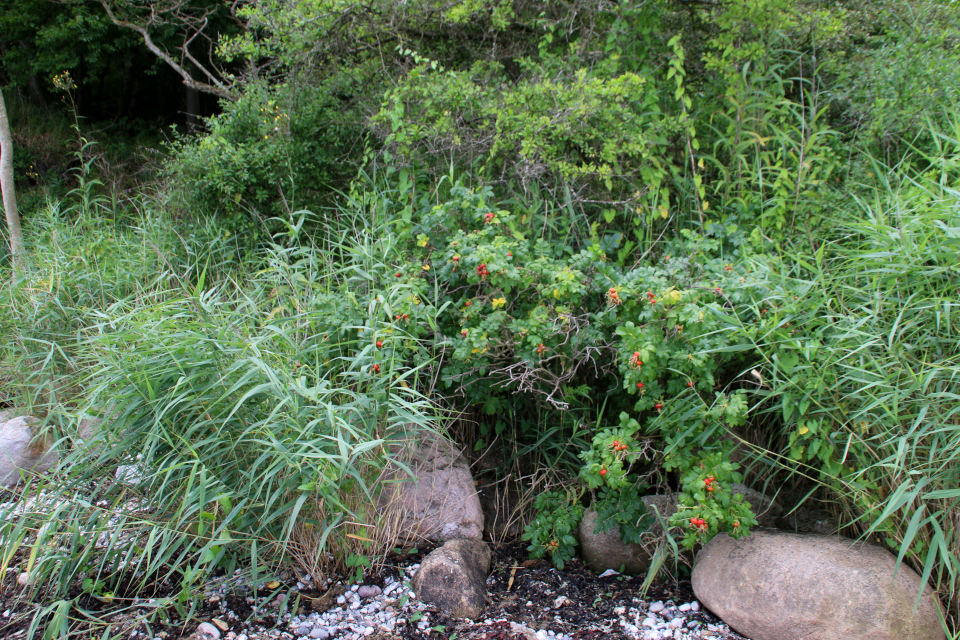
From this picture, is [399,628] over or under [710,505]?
under

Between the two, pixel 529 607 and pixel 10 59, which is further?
pixel 10 59

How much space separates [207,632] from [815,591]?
7.21 feet

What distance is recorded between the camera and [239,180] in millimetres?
4250

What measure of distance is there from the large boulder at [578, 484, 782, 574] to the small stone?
1564 mm

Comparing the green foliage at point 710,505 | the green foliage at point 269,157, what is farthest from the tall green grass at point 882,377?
the green foliage at point 269,157

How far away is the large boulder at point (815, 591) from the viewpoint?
7.49ft

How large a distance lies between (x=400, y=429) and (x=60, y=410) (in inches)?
58.8

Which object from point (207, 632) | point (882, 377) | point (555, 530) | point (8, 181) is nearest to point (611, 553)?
point (555, 530)

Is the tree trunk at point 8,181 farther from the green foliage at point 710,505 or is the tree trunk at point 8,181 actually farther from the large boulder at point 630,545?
the green foliage at point 710,505

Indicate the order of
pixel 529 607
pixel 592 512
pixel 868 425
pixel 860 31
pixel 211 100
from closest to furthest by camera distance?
1. pixel 868 425
2. pixel 529 607
3. pixel 592 512
4. pixel 860 31
5. pixel 211 100

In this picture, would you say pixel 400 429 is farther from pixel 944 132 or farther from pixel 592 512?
pixel 944 132

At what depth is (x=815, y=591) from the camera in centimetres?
237

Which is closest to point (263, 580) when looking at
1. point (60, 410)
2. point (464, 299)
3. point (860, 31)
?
point (60, 410)

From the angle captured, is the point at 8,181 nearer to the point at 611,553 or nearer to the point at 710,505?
the point at 611,553
